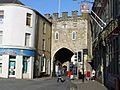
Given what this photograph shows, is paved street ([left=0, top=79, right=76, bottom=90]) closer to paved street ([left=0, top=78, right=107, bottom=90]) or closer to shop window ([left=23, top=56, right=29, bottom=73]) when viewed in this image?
paved street ([left=0, top=78, right=107, bottom=90])

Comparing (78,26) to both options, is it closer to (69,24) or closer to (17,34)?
(69,24)

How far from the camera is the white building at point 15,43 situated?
37219 millimetres

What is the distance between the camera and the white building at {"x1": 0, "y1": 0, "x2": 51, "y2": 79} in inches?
1465

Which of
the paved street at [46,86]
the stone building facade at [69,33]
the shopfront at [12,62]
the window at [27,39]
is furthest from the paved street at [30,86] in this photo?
the stone building facade at [69,33]

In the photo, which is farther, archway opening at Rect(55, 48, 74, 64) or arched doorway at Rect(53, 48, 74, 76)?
archway opening at Rect(55, 48, 74, 64)

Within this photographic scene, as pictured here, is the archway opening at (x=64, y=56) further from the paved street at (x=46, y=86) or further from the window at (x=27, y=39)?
the paved street at (x=46, y=86)

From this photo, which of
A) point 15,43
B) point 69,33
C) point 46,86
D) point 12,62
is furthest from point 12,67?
point 69,33

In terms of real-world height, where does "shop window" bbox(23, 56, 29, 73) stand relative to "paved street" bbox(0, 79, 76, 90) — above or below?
above

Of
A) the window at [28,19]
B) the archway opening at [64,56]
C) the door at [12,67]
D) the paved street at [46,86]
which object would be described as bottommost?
the paved street at [46,86]

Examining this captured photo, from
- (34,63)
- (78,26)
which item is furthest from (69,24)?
(34,63)

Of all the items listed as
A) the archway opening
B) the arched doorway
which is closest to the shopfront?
the arched doorway

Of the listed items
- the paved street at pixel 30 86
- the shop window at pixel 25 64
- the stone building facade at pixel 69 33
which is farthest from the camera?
the stone building facade at pixel 69 33

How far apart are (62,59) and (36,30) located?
68.6ft

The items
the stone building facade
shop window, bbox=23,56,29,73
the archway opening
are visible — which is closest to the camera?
shop window, bbox=23,56,29,73
